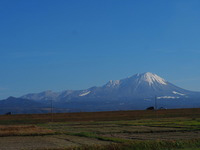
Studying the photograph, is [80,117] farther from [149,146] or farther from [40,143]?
[149,146]

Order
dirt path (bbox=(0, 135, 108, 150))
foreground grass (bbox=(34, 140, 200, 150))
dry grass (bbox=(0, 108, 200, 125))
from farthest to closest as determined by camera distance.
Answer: dry grass (bbox=(0, 108, 200, 125)) → dirt path (bbox=(0, 135, 108, 150)) → foreground grass (bbox=(34, 140, 200, 150))

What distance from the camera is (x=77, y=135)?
3312 cm

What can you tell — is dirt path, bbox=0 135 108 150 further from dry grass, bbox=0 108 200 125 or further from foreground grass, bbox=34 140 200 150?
dry grass, bbox=0 108 200 125

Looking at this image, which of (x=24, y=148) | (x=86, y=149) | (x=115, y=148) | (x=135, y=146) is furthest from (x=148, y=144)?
(x=24, y=148)

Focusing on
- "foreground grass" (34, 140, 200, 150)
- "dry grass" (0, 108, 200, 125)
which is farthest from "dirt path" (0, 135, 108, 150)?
"dry grass" (0, 108, 200, 125)

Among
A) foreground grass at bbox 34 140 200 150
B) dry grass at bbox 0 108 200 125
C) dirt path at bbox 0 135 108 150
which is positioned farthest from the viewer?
dry grass at bbox 0 108 200 125

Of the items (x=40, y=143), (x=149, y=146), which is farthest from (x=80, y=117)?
(x=149, y=146)

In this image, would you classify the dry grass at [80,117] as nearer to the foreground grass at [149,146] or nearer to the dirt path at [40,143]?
the dirt path at [40,143]

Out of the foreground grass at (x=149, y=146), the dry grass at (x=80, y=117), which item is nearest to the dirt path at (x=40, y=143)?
the foreground grass at (x=149, y=146)

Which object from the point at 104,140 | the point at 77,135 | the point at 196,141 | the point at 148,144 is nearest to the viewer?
the point at 148,144

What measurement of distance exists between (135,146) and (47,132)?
45.0ft

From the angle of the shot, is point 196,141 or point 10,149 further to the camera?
point 196,141

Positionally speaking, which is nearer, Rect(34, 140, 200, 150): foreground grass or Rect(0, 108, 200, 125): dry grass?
Rect(34, 140, 200, 150): foreground grass

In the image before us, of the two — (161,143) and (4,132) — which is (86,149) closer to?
(161,143)
